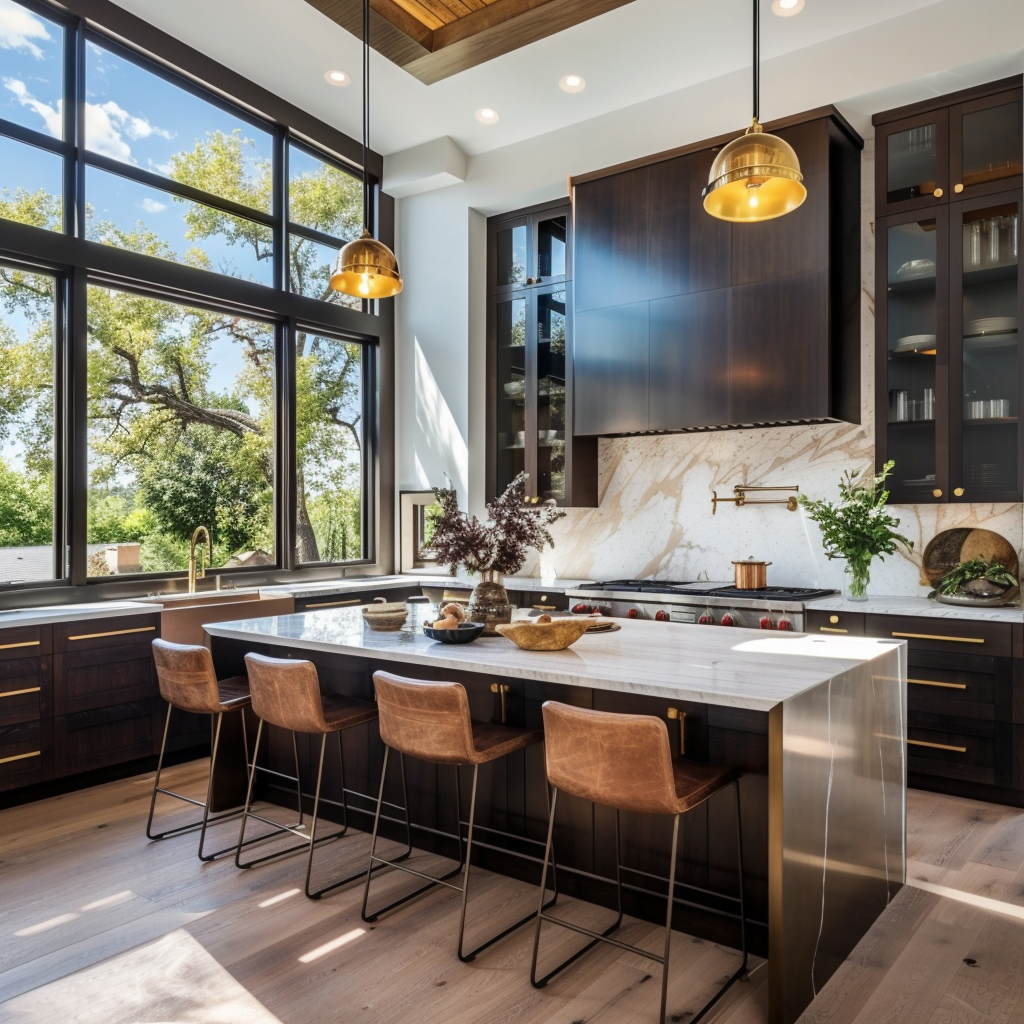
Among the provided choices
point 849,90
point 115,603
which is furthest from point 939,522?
point 115,603

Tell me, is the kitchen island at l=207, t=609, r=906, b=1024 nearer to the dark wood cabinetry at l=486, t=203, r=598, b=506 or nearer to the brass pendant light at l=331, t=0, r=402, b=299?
the brass pendant light at l=331, t=0, r=402, b=299

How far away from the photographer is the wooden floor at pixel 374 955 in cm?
220

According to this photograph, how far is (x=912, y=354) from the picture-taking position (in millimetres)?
4395

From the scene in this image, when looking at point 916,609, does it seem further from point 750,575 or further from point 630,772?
point 630,772

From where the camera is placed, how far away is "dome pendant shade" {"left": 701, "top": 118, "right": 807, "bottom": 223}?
8.25 ft

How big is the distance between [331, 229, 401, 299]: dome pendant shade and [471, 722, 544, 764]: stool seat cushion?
6.14 ft

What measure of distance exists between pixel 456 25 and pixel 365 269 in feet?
6.59

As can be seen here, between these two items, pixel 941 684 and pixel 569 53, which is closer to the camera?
pixel 941 684

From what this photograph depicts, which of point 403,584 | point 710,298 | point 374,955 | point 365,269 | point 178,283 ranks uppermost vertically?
point 178,283

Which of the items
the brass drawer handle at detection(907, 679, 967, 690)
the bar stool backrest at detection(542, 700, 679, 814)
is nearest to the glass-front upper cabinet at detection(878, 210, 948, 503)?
the brass drawer handle at detection(907, 679, 967, 690)

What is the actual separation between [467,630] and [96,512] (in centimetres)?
274

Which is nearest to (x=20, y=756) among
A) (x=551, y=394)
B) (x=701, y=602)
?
(x=701, y=602)

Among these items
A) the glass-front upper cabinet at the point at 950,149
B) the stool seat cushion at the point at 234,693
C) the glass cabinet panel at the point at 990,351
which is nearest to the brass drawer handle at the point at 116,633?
the stool seat cushion at the point at 234,693

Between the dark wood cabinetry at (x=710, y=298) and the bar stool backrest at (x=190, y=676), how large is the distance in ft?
9.82
